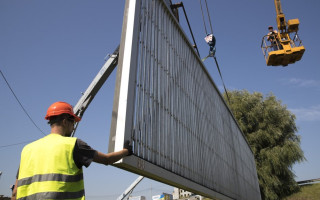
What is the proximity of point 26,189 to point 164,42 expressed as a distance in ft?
11.8

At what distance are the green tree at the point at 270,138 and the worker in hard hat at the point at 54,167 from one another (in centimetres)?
2500

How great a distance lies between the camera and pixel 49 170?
2080mm

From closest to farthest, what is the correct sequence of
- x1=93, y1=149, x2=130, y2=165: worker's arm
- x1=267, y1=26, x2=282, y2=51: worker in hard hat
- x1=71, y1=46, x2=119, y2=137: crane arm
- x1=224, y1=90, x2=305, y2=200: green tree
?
x1=93, y1=149, x2=130, y2=165: worker's arm
x1=71, y1=46, x2=119, y2=137: crane arm
x1=267, y1=26, x2=282, y2=51: worker in hard hat
x1=224, y1=90, x2=305, y2=200: green tree

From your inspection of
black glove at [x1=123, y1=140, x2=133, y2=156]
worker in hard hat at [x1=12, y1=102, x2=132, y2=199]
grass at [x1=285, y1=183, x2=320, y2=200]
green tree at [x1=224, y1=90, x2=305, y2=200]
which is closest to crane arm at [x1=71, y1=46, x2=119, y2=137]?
black glove at [x1=123, y1=140, x2=133, y2=156]

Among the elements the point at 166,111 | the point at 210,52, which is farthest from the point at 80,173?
the point at 210,52

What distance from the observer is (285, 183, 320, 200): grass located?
913 inches

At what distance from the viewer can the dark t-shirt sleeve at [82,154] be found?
2178 mm

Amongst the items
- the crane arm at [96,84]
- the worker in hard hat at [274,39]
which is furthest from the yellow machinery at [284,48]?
the crane arm at [96,84]

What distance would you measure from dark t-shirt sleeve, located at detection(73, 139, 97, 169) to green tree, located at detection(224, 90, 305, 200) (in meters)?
25.0

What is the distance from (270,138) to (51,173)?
2723 centimetres

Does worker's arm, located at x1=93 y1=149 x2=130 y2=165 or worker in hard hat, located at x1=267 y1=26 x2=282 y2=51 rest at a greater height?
worker in hard hat, located at x1=267 y1=26 x2=282 y2=51

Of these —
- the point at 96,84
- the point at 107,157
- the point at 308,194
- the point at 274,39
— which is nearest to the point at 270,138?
the point at 308,194

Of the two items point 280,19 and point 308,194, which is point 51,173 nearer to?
point 280,19

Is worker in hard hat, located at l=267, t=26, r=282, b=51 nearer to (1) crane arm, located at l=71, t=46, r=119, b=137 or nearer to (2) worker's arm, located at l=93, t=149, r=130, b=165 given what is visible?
(1) crane arm, located at l=71, t=46, r=119, b=137
